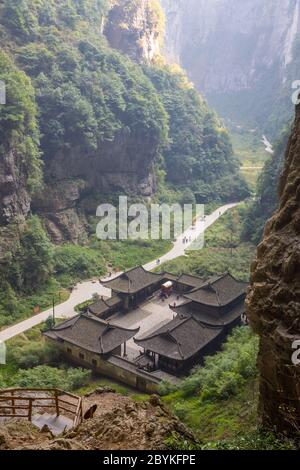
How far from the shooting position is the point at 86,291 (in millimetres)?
36250

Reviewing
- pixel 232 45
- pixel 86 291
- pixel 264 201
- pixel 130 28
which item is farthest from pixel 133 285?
pixel 232 45

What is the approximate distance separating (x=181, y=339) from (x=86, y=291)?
12860 mm

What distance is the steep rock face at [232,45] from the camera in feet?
375

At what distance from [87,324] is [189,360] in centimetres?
557

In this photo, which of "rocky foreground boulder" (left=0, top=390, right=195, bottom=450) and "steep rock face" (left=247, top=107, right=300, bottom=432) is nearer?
"rocky foreground boulder" (left=0, top=390, right=195, bottom=450)

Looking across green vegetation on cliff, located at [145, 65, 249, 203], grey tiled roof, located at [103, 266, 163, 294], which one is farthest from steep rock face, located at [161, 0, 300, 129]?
grey tiled roof, located at [103, 266, 163, 294]

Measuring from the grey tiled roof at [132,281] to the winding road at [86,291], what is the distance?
282 centimetres

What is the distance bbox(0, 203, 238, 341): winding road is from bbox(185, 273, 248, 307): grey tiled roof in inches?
321

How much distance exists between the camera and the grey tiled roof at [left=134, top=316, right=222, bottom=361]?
79.4 ft

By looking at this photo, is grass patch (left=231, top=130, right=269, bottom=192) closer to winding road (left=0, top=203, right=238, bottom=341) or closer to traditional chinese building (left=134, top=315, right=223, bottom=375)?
winding road (left=0, top=203, right=238, bottom=341)

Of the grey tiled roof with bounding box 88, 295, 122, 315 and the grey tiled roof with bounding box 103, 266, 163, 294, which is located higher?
the grey tiled roof with bounding box 103, 266, 163, 294

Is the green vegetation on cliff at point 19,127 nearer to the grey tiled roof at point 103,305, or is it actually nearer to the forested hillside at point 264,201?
the grey tiled roof at point 103,305

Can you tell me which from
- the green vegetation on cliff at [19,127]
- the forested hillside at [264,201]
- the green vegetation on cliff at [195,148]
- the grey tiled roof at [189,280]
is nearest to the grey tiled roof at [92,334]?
the grey tiled roof at [189,280]

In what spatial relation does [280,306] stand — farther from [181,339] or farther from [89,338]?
[89,338]
